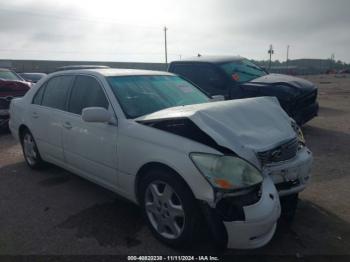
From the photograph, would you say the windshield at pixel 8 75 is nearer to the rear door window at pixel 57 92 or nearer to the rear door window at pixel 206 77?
the rear door window at pixel 206 77

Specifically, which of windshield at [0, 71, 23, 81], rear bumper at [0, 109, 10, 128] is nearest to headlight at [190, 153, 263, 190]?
rear bumper at [0, 109, 10, 128]

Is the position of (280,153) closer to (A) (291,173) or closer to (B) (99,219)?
(A) (291,173)

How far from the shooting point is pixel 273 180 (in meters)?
2.91

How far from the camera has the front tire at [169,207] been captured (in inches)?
106

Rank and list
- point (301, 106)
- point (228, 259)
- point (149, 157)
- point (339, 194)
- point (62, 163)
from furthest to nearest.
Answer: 1. point (301, 106)
2. point (62, 163)
3. point (339, 194)
4. point (149, 157)
5. point (228, 259)

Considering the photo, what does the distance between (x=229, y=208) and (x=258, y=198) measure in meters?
0.26

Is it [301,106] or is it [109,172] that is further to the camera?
[301,106]

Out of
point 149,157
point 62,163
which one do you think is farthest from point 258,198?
point 62,163

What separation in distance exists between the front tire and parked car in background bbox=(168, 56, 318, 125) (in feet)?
15.1

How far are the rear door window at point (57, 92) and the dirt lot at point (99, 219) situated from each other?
1142 mm

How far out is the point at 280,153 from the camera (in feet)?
9.71

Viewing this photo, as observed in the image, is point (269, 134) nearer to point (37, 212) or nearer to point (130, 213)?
point (130, 213)

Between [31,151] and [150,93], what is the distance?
253cm

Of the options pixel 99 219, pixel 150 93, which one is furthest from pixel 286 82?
pixel 99 219
